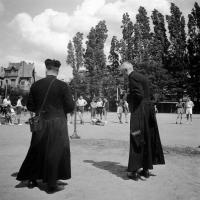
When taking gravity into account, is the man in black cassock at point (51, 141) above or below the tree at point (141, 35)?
below

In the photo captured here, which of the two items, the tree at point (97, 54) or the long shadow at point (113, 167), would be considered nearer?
the long shadow at point (113, 167)

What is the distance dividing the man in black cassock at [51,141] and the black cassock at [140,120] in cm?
118

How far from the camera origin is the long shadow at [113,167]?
5934 millimetres

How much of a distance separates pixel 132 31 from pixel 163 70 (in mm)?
8591

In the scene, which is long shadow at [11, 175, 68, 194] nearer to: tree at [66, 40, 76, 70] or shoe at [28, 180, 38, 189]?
shoe at [28, 180, 38, 189]

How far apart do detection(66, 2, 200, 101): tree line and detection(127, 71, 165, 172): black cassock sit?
4421 centimetres

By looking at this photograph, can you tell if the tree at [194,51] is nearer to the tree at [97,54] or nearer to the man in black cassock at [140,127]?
the tree at [97,54]

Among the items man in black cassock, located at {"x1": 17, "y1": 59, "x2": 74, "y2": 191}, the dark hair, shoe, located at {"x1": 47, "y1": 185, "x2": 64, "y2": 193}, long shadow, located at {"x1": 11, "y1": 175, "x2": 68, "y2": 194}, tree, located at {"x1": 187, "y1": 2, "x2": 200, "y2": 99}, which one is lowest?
long shadow, located at {"x1": 11, "y1": 175, "x2": 68, "y2": 194}

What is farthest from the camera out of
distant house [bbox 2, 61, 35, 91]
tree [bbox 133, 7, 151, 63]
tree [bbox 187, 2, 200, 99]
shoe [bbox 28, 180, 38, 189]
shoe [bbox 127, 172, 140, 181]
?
distant house [bbox 2, 61, 35, 91]

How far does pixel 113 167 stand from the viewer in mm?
6578

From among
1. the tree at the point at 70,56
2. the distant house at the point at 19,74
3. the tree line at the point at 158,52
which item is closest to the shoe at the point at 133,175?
the tree line at the point at 158,52

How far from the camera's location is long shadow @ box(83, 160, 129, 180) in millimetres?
5934

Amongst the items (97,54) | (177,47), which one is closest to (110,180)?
(177,47)

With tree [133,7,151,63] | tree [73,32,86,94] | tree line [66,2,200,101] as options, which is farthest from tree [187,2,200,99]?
tree [73,32,86,94]
